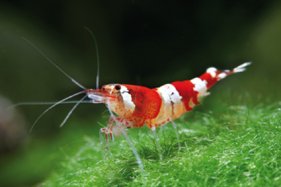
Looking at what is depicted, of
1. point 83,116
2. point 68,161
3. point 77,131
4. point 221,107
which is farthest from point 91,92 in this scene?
point 83,116

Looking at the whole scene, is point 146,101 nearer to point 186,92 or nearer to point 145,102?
point 145,102

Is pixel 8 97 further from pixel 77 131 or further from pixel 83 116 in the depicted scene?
pixel 77 131

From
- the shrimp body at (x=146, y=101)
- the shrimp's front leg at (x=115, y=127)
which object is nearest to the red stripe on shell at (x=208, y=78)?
the shrimp body at (x=146, y=101)

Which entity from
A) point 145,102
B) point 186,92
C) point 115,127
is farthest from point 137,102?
point 186,92

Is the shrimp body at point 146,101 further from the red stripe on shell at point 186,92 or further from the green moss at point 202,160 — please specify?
the green moss at point 202,160

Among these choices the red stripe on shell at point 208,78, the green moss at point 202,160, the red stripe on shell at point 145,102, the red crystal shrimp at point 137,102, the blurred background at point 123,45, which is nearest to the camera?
the green moss at point 202,160

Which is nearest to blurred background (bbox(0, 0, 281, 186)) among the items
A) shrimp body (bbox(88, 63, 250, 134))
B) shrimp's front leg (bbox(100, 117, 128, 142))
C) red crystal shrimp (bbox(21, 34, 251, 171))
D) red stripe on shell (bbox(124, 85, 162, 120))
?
shrimp body (bbox(88, 63, 250, 134))
